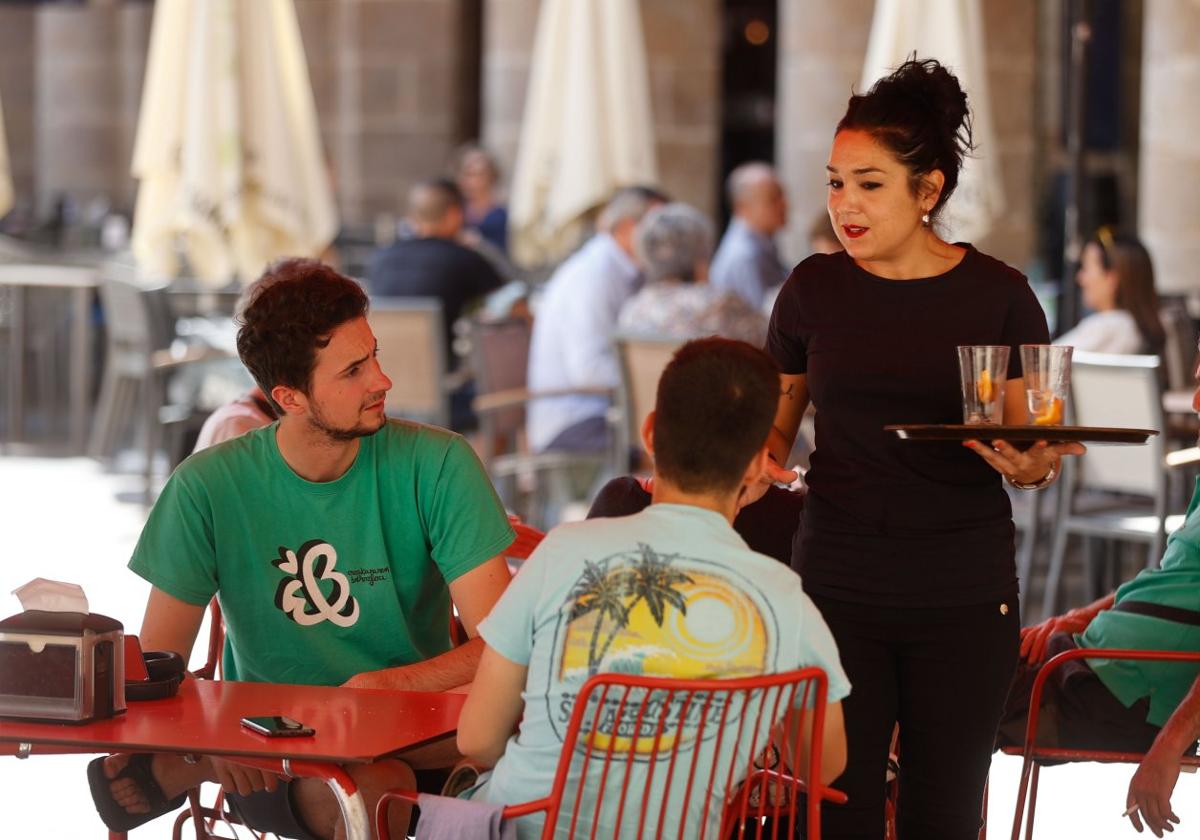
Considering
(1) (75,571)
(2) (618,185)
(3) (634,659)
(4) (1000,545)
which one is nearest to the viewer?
(3) (634,659)

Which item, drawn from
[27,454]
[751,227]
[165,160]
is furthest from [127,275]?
[751,227]

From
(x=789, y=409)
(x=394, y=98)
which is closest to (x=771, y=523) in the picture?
(x=789, y=409)

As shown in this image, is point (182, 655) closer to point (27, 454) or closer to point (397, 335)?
point (397, 335)

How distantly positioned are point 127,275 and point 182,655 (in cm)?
890

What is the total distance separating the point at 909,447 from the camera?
301 centimetres

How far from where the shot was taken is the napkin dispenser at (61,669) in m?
2.73

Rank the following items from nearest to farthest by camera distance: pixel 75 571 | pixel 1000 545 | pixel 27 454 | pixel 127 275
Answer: pixel 1000 545 → pixel 75 571 → pixel 27 454 → pixel 127 275

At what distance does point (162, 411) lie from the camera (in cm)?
880

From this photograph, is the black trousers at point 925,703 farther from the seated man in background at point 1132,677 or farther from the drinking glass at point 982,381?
the seated man in background at point 1132,677

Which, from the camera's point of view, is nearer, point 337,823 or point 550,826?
point 550,826

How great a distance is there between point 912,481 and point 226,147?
627cm

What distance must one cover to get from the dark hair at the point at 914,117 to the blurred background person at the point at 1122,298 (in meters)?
4.26

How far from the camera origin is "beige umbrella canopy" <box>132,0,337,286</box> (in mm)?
8750

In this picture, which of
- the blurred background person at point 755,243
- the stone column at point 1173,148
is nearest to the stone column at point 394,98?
the blurred background person at point 755,243
